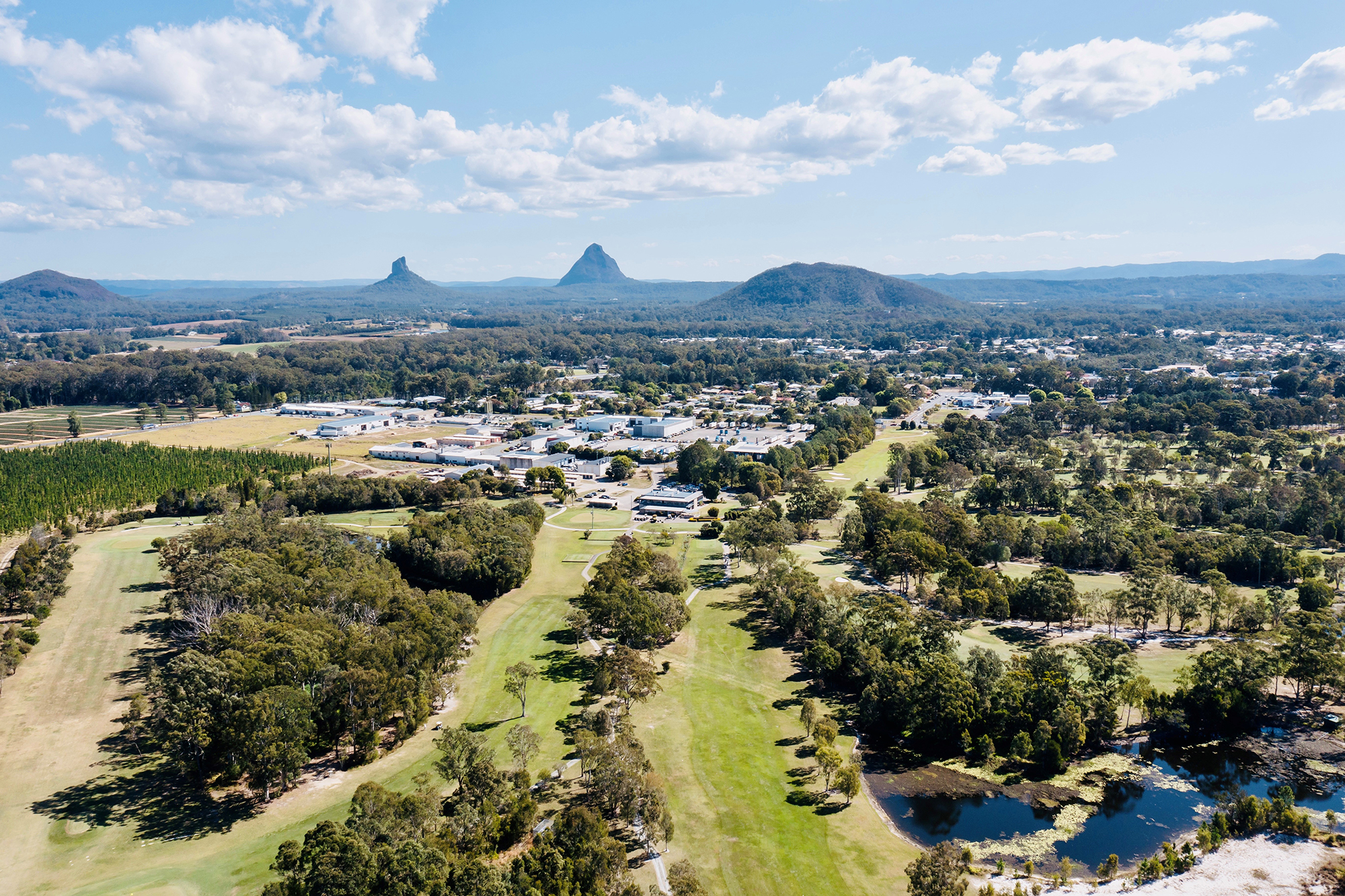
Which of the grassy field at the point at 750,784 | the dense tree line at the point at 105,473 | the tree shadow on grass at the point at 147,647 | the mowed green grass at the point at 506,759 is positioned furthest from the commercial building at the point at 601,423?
the tree shadow on grass at the point at 147,647

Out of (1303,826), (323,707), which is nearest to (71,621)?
(323,707)

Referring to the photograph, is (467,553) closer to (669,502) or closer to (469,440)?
(669,502)

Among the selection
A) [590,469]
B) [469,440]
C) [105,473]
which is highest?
[105,473]

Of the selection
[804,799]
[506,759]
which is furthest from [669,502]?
[804,799]

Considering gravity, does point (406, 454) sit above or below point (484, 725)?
above

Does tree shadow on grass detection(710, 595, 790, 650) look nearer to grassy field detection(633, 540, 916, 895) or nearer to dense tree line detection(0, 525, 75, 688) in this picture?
grassy field detection(633, 540, 916, 895)

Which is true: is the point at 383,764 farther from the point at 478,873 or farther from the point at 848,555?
the point at 848,555

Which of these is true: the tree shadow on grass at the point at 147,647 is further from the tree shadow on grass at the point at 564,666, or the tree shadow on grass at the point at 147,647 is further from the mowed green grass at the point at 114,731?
the tree shadow on grass at the point at 564,666

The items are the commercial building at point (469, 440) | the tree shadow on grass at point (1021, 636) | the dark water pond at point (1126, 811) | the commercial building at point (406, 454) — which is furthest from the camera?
the commercial building at point (469, 440)
